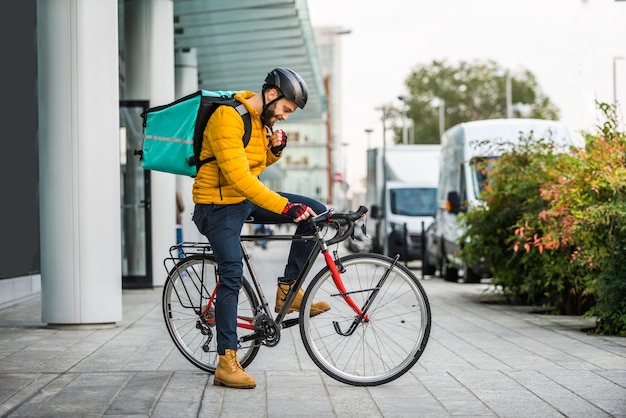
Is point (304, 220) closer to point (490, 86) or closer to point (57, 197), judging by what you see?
point (57, 197)

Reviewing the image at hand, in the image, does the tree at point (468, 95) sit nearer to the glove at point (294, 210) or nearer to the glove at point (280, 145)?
the glove at point (280, 145)

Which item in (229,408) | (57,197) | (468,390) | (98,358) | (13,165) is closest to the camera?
(229,408)

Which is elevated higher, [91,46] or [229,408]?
[91,46]

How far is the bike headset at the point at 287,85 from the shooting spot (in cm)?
665

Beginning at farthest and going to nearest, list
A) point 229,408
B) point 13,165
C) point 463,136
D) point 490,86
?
point 490,86
point 463,136
point 13,165
point 229,408

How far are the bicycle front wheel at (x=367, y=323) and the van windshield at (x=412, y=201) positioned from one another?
21.6 meters

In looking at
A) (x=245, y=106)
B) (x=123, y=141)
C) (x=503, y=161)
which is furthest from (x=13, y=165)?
(x=245, y=106)

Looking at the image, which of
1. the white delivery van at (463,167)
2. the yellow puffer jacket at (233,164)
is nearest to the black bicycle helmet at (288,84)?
the yellow puffer jacket at (233,164)

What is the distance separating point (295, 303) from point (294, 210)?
2.00 feet

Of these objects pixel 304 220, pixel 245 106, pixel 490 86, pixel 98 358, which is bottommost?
pixel 98 358

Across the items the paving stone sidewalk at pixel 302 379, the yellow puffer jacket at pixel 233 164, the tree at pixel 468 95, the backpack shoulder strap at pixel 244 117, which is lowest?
the paving stone sidewalk at pixel 302 379

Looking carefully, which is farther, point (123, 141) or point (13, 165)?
point (123, 141)

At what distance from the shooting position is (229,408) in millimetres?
6008

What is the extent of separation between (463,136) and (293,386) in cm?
1363
